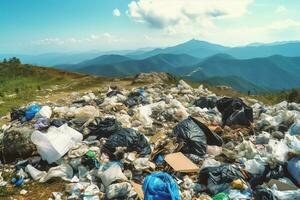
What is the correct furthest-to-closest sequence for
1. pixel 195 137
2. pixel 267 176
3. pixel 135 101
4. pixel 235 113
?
pixel 135 101, pixel 235 113, pixel 195 137, pixel 267 176

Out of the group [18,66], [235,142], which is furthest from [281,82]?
[235,142]

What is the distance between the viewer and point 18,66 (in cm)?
2800

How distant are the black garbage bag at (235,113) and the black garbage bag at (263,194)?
3581mm

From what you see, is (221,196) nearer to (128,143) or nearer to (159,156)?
(159,156)

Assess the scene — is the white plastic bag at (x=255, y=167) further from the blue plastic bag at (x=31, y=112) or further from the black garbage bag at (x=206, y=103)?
the blue plastic bag at (x=31, y=112)

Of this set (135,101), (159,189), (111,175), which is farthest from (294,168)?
(135,101)

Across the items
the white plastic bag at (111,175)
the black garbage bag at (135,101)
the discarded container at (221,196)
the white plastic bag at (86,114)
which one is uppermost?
the white plastic bag at (86,114)

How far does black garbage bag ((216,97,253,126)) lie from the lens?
813 centimetres

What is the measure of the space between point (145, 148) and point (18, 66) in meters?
25.0

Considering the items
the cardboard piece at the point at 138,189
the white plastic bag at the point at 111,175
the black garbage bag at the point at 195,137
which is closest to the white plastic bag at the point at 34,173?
the white plastic bag at the point at 111,175

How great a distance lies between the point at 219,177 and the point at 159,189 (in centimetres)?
112

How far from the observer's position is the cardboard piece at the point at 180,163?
550 centimetres

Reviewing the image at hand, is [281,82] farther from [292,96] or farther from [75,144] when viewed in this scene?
[75,144]

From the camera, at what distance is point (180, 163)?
5633 millimetres
